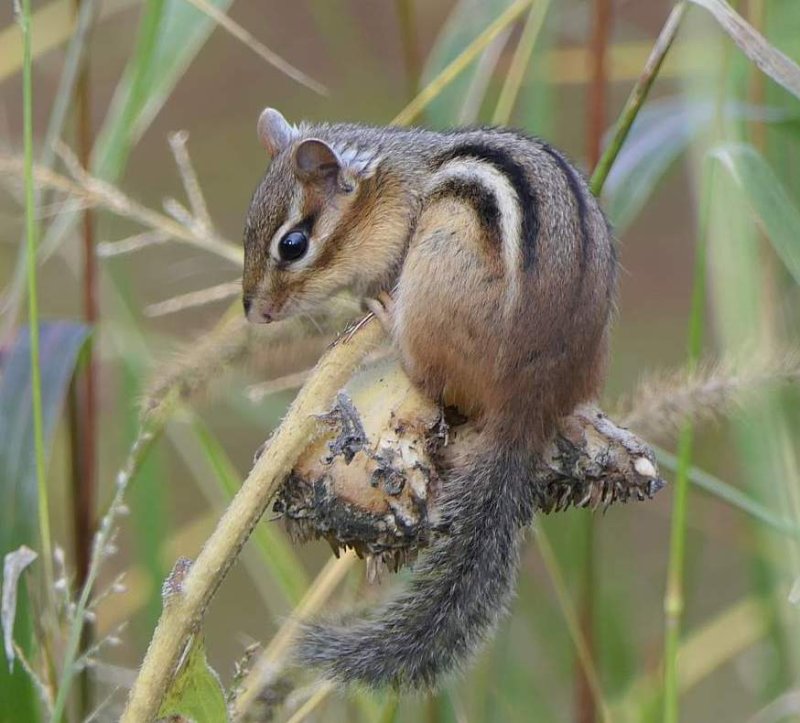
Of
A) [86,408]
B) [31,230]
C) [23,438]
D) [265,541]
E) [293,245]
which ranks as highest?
[31,230]

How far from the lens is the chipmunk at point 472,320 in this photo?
110cm

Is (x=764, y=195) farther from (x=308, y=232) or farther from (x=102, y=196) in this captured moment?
(x=102, y=196)

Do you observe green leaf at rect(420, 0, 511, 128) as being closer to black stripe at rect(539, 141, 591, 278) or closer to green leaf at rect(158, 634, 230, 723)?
black stripe at rect(539, 141, 591, 278)

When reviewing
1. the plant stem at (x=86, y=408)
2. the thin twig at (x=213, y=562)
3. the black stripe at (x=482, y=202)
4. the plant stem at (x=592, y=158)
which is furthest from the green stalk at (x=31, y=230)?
the plant stem at (x=592, y=158)

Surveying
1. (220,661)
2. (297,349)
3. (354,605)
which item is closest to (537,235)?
(297,349)

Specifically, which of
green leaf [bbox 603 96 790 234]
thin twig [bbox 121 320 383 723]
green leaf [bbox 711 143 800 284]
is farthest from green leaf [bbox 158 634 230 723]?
green leaf [bbox 603 96 790 234]

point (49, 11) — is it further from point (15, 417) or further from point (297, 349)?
point (297, 349)

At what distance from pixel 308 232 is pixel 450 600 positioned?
63 centimetres

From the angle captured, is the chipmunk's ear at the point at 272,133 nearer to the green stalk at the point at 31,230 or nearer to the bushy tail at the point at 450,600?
the green stalk at the point at 31,230

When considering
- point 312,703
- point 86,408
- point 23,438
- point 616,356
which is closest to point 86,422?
point 86,408

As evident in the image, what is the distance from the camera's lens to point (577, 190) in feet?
4.25

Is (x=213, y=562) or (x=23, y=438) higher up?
(x=213, y=562)

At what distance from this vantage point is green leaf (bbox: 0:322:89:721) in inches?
51.1

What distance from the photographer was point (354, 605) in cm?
115
